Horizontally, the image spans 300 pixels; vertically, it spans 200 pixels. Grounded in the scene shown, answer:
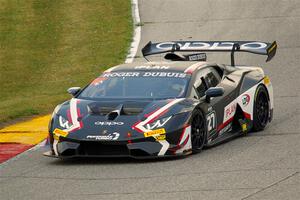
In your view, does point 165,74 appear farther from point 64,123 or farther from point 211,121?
point 64,123

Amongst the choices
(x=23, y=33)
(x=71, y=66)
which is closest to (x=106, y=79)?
(x=71, y=66)

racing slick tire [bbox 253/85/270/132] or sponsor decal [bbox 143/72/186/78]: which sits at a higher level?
sponsor decal [bbox 143/72/186/78]

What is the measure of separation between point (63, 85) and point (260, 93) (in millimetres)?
6411

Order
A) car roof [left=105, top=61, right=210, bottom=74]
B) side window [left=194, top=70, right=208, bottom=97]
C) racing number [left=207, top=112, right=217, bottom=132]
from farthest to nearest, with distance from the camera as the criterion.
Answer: car roof [left=105, top=61, right=210, bottom=74] → side window [left=194, top=70, right=208, bottom=97] → racing number [left=207, top=112, right=217, bottom=132]

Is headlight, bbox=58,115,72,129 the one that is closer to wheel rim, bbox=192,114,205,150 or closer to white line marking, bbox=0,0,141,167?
wheel rim, bbox=192,114,205,150

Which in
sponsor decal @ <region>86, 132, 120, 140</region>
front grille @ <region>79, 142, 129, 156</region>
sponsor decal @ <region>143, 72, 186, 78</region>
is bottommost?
front grille @ <region>79, 142, 129, 156</region>

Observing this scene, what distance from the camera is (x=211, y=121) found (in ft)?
44.9

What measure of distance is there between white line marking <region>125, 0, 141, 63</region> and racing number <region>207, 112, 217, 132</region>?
27.7 feet

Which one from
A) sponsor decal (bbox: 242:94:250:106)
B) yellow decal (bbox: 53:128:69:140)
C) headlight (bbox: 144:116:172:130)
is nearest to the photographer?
headlight (bbox: 144:116:172:130)

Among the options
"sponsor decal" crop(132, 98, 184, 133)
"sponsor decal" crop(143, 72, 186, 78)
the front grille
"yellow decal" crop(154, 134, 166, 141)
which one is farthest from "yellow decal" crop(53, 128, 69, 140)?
"sponsor decal" crop(143, 72, 186, 78)

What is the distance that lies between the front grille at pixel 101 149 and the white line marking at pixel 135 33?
9.47 meters

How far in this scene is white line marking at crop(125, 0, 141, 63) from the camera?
2276cm

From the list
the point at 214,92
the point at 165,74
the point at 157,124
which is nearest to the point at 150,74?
the point at 165,74

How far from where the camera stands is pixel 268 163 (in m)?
12.1
